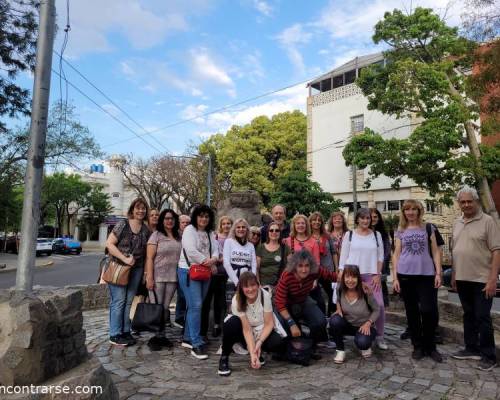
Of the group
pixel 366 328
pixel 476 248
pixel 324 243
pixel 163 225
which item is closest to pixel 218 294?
pixel 163 225

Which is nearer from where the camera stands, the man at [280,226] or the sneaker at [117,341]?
the sneaker at [117,341]

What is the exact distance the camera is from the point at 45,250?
99.1 ft

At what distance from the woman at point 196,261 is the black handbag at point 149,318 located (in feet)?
1.09

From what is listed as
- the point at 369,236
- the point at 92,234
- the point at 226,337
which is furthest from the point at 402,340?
the point at 92,234

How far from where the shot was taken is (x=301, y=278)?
15.9 feet

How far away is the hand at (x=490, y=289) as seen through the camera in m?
4.31

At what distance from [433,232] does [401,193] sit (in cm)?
1965

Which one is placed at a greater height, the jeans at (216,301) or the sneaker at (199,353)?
the jeans at (216,301)

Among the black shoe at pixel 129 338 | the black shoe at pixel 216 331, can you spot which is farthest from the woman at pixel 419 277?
the black shoe at pixel 129 338

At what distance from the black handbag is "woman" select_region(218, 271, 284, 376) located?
1018 millimetres

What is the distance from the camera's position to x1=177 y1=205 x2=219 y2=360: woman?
4910 mm

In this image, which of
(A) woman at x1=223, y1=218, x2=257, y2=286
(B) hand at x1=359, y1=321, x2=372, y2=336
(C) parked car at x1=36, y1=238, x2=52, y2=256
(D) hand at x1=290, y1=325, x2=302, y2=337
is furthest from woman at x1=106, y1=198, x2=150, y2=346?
(C) parked car at x1=36, y1=238, x2=52, y2=256

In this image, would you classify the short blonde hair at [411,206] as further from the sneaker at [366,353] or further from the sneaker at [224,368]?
the sneaker at [224,368]

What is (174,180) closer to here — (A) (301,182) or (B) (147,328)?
(A) (301,182)
